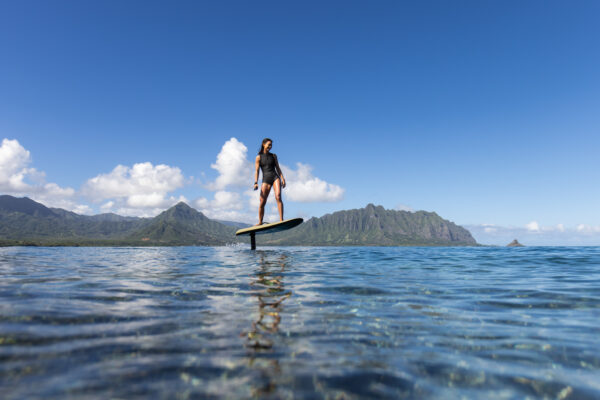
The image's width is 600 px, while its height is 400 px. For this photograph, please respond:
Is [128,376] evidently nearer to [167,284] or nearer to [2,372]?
[2,372]

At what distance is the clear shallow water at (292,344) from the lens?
308cm

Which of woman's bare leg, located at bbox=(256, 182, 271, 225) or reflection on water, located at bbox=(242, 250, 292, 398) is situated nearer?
reflection on water, located at bbox=(242, 250, 292, 398)

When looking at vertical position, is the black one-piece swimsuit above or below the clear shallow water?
above

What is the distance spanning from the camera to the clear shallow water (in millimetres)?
3084

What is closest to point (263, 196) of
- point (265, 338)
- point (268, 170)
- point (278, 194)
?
point (278, 194)

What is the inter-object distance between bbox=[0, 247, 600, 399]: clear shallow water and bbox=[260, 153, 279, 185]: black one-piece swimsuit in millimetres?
10671

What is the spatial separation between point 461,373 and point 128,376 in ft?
11.4

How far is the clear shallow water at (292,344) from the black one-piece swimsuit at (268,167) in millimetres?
10671

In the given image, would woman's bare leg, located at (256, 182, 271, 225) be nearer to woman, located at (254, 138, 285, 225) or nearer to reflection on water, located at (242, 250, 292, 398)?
woman, located at (254, 138, 285, 225)

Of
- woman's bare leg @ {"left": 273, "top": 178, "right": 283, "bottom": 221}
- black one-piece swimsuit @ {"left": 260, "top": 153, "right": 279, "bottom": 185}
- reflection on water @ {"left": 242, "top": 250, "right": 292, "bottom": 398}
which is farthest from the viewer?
→ black one-piece swimsuit @ {"left": 260, "top": 153, "right": 279, "bottom": 185}

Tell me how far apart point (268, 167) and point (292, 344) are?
1446 cm

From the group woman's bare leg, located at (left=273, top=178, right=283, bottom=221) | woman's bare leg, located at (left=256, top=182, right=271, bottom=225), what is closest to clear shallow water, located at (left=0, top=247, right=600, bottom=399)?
woman's bare leg, located at (left=273, top=178, right=283, bottom=221)

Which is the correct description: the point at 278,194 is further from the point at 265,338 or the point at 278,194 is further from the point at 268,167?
the point at 265,338

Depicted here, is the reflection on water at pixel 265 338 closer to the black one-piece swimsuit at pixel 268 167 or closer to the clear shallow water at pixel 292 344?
the clear shallow water at pixel 292 344
